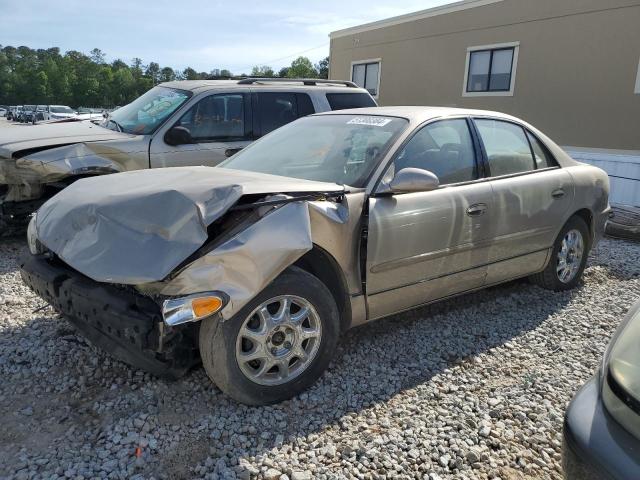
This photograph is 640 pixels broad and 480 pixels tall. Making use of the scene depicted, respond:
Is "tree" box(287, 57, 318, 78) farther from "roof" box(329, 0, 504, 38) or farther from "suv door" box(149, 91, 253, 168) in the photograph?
"suv door" box(149, 91, 253, 168)

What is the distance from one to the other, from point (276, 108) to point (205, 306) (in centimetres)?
473

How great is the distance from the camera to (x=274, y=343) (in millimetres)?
2873

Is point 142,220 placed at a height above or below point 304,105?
below

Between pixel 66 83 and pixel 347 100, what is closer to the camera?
pixel 347 100

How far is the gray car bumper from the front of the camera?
1.65 meters

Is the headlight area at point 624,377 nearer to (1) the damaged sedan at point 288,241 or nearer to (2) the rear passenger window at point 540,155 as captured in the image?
(1) the damaged sedan at point 288,241

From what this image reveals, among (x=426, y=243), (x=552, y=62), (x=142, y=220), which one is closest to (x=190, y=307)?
(x=142, y=220)

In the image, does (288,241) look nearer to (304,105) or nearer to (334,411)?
(334,411)

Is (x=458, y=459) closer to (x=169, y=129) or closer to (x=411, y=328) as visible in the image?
(x=411, y=328)

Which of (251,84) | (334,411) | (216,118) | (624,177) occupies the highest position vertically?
(251,84)

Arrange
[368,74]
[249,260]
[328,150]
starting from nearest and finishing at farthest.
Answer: [249,260] → [328,150] → [368,74]

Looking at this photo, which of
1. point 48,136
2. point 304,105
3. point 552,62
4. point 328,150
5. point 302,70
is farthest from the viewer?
point 302,70

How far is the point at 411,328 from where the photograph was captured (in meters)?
3.99

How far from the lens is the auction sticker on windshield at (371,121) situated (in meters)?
3.73
